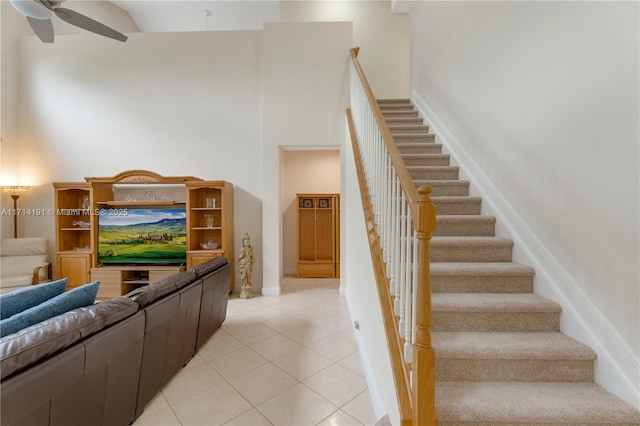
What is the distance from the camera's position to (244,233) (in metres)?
5.06

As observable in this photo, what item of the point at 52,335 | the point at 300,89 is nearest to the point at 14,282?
Answer: the point at 52,335

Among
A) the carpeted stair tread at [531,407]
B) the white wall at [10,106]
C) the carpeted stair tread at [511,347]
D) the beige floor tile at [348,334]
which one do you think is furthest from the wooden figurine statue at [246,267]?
the white wall at [10,106]

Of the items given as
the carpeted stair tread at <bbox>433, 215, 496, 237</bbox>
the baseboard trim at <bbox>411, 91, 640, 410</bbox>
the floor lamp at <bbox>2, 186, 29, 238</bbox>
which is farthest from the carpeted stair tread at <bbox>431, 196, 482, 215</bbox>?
the floor lamp at <bbox>2, 186, 29, 238</bbox>

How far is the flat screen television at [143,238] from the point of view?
4629 millimetres

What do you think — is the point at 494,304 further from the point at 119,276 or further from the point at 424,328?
the point at 119,276

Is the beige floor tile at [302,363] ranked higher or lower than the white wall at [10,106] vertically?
lower

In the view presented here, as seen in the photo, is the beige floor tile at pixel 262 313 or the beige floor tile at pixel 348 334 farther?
the beige floor tile at pixel 262 313

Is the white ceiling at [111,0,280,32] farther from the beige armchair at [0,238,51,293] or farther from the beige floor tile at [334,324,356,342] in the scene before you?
the beige floor tile at [334,324,356,342]

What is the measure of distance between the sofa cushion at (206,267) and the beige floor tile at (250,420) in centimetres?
133

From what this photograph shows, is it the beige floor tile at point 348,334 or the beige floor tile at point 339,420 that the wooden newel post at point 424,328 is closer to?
the beige floor tile at point 339,420

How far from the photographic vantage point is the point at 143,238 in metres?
4.64

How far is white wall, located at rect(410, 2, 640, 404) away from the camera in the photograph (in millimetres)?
1434

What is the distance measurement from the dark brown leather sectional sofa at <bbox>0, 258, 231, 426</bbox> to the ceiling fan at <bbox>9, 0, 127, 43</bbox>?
2.65 m

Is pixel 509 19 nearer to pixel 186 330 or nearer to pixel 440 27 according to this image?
pixel 440 27
